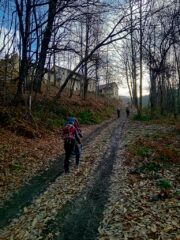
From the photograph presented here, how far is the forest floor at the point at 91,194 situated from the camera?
637cm

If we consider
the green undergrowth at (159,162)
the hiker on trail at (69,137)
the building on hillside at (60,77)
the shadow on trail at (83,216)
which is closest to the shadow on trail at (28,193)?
the hiker on trail at (69,137)

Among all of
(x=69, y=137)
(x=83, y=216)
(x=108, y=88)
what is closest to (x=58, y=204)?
(x=83, y=216)

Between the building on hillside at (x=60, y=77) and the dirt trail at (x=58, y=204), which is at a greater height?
the building on hillside at (x=60, y=77)

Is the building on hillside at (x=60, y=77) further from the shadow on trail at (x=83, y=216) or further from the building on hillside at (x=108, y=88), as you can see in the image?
the shadow on trail at (x=83, y=216)

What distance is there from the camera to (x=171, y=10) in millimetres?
26047

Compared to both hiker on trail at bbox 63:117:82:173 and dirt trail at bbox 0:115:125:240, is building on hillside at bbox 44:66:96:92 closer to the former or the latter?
hiker on trail at bbox 63:117:82:173

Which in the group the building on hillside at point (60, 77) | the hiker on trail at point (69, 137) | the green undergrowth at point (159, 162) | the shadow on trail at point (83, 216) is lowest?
the shadow on trail at point (83, 216)

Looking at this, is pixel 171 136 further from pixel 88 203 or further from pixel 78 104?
pixel 78 104

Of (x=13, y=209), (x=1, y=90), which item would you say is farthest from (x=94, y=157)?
(x=1, y=90)

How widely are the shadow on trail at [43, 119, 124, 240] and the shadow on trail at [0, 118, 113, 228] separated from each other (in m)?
1.17

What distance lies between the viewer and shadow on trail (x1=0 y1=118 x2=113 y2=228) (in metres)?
7.18

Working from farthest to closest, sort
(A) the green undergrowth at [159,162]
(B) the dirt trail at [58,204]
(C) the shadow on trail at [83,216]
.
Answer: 1. (A) the green undergrowth at [159,162]
2. (B) the dirt trail at [58,204]
3. (C) the shadow on trail at [83,216]

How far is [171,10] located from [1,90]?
56.2 feet

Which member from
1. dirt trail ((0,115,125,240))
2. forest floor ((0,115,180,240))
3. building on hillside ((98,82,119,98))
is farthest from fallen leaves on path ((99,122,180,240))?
building on hillside ((98,82,119,98))
